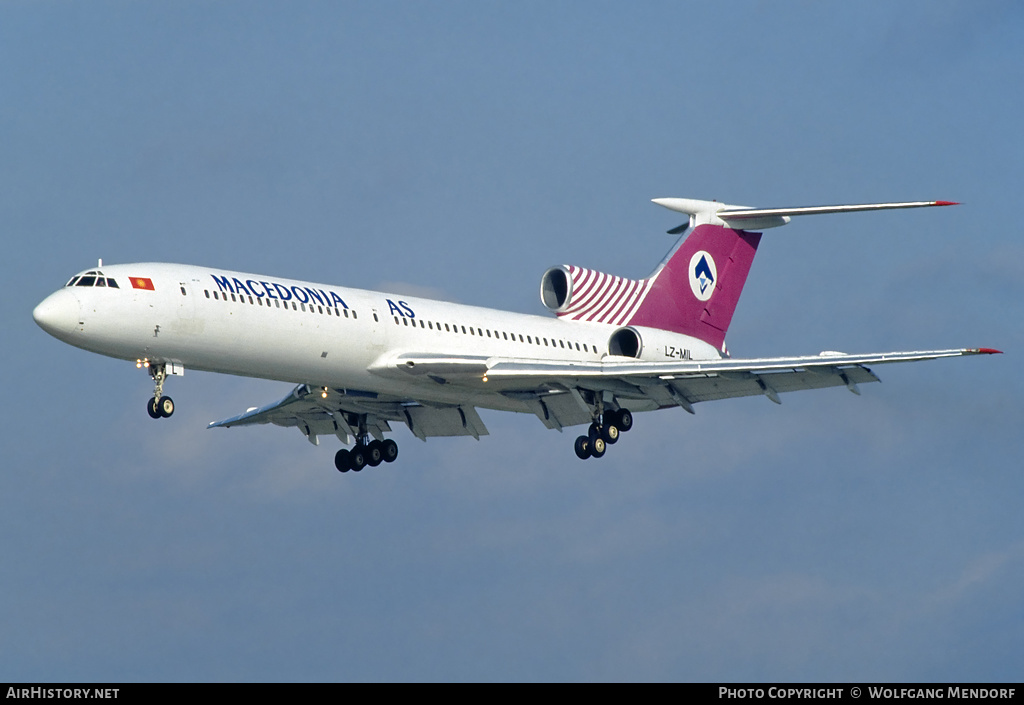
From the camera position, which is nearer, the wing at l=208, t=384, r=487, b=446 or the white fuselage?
the white fuselage

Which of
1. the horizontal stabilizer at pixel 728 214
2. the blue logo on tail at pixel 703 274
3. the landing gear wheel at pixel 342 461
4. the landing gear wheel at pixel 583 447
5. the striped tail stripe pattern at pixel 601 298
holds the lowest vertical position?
the landing gear wheel at pixel 583 447

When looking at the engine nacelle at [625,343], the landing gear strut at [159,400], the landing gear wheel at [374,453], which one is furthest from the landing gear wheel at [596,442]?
the landing gear strut at [159,400]

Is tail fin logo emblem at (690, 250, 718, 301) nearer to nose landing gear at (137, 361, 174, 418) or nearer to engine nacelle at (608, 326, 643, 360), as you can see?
engine nacelle at (608, 326, 643, 360)

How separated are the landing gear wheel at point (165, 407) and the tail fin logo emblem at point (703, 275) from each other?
15.0 meters

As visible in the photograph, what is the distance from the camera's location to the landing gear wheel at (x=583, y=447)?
118ft

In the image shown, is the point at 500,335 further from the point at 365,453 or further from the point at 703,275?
the point at 703,275

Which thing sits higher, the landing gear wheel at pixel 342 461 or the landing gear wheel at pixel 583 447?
the landing gear wheel at pixel 342 461

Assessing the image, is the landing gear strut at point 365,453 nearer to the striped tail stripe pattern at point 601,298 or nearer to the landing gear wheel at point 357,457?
the landing gear wheel at point 357,457

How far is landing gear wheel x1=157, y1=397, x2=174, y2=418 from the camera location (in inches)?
1203

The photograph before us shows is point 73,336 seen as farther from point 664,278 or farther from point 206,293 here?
point 664,278

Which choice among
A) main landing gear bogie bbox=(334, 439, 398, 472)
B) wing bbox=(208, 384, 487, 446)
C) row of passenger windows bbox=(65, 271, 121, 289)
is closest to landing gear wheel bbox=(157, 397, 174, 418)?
row of passenger windows bbox=(65, 271, 121, 289)

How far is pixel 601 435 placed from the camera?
118ft

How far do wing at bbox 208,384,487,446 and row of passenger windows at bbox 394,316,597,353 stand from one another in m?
2.72
